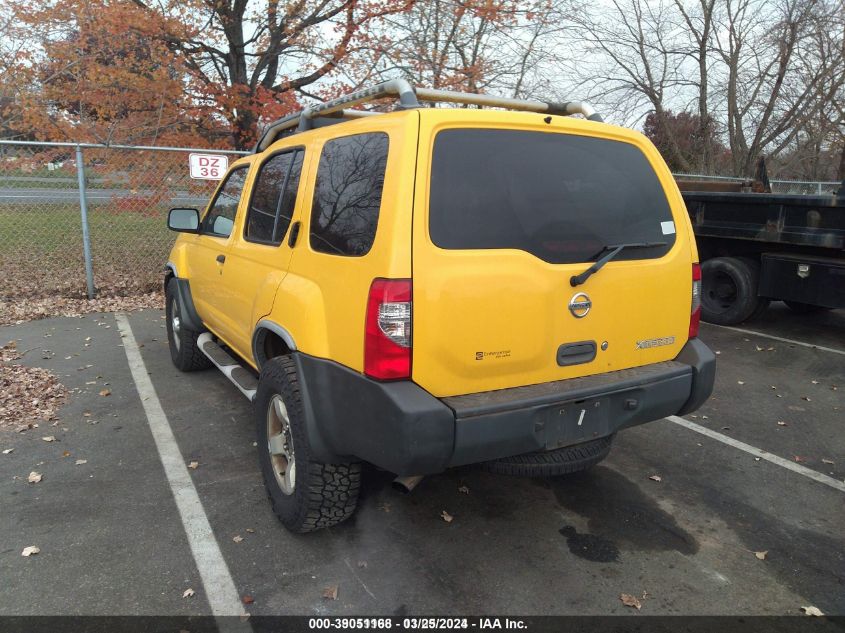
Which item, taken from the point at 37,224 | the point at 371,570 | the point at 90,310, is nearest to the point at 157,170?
the point at 37,224

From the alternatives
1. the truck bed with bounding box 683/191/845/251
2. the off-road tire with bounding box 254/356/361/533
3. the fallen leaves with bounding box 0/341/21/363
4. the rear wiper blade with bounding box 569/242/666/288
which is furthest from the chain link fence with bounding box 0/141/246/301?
the rear wiper blade with bounding box 569/242/666/288

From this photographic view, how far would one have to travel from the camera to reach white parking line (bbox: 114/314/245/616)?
2594 millimetres

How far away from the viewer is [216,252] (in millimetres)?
4340

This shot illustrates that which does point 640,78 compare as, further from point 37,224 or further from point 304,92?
point 37,224

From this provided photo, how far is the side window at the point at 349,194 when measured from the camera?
2514 millimetres

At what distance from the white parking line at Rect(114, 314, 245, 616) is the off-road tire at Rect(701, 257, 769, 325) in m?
6.62

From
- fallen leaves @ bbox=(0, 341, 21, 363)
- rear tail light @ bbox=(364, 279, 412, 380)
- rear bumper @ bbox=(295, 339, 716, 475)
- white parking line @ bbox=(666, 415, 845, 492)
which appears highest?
rear tail light @ bbox=(364, 279, 412, 380)

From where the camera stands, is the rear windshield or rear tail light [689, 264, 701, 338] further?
rear tail light [689, 264, 701, 338]

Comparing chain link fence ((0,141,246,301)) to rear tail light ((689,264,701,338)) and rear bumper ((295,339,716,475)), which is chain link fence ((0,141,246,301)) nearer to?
rear bumper ((295,339,716,475))

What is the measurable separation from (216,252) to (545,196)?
263 centimetres

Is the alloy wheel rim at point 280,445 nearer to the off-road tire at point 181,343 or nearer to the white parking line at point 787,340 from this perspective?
the off-road tire at point 181,343

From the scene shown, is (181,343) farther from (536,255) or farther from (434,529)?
(536,255)

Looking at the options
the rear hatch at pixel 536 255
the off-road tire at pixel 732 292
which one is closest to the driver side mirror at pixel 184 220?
the rear hatch at pixel 536 255

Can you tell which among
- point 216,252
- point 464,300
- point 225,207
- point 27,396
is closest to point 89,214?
point 27,396
